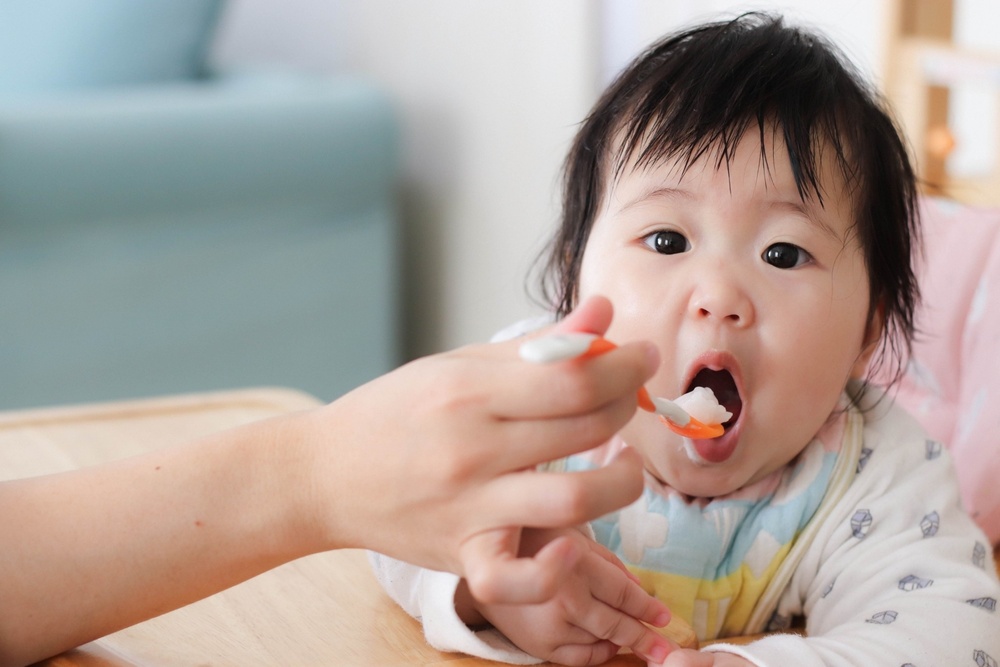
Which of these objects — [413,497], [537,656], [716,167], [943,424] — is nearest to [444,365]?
[413,497]

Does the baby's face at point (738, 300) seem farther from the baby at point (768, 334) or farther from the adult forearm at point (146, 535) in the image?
the adult forearm at point (146, 535)

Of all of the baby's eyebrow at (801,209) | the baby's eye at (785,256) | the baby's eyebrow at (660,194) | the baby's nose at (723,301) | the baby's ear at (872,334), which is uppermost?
the baby's eyebrow at (660,194)

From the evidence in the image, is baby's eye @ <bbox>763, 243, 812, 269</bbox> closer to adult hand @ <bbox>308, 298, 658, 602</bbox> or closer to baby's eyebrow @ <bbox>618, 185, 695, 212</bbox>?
baby's eyebrow @ <bbox>618, 185, 695, 212</bbox>

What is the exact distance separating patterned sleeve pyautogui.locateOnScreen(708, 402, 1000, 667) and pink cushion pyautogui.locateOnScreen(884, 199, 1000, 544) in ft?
0.64

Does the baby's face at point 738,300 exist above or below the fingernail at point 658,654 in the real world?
above

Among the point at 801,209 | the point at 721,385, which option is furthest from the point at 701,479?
the point at 801,209

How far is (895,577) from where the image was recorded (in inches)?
28.1

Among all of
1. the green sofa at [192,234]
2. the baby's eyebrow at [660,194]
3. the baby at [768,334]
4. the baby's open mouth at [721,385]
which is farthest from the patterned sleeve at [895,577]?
the green sofa at [192,234]

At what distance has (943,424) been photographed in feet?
3.34

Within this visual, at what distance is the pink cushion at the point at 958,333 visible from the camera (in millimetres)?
993

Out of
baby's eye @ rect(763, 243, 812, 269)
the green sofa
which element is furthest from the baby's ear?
the green sofa

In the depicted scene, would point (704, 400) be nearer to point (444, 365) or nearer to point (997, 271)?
point (444, 365)

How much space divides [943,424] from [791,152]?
0.36 metres

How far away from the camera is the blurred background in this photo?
184cm
